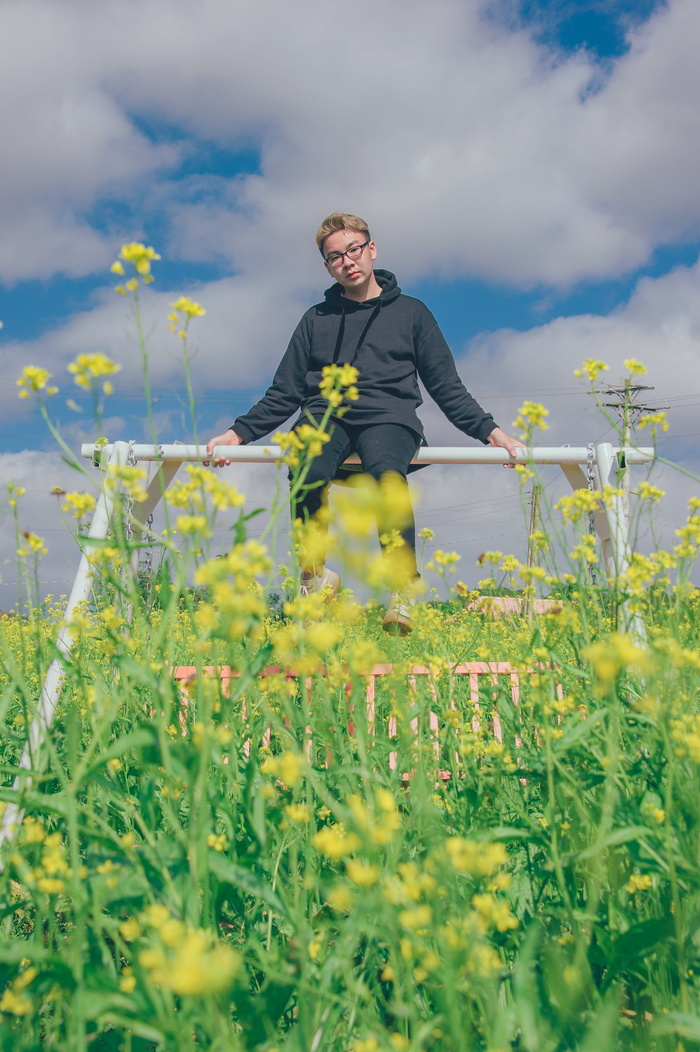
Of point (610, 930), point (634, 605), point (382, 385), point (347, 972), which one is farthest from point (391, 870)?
point (382, 385)

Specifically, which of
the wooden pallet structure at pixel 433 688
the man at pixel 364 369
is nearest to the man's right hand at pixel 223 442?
the man at pixel 364 369

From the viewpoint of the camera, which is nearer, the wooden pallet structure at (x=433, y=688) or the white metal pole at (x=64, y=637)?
the white metal pole at (x=64, y=637)

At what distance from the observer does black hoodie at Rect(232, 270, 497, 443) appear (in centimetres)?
322

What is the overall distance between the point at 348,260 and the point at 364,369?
54 cm

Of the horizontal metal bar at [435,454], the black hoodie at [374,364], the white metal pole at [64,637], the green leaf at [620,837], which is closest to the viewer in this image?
the green leaf at [620,837]

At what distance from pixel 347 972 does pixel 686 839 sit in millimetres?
531

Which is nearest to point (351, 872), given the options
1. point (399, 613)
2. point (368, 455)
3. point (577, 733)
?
point (577, 733)

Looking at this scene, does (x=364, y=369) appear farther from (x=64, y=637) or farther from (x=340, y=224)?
(x=64, y=637)

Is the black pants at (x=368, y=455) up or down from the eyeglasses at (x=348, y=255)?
down

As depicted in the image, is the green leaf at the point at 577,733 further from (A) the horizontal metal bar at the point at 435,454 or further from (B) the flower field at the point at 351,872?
(A) the horizontal metal bar at the point at 435,454

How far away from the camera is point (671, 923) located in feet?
3.01

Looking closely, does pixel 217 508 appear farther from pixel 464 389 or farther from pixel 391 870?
pixel 464 389

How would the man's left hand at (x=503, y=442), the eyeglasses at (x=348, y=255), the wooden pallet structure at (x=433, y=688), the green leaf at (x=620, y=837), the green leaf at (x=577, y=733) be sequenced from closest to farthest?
the green leaf at (x=620, y=837) < the green leaf at (x=577, y=733) < the wooden pallet structure at (x=433, y=688) < the man's left hand at (x=503, y=442) < the eyeglasses at (x=348, y=255)

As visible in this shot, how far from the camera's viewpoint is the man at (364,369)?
10.1ft
